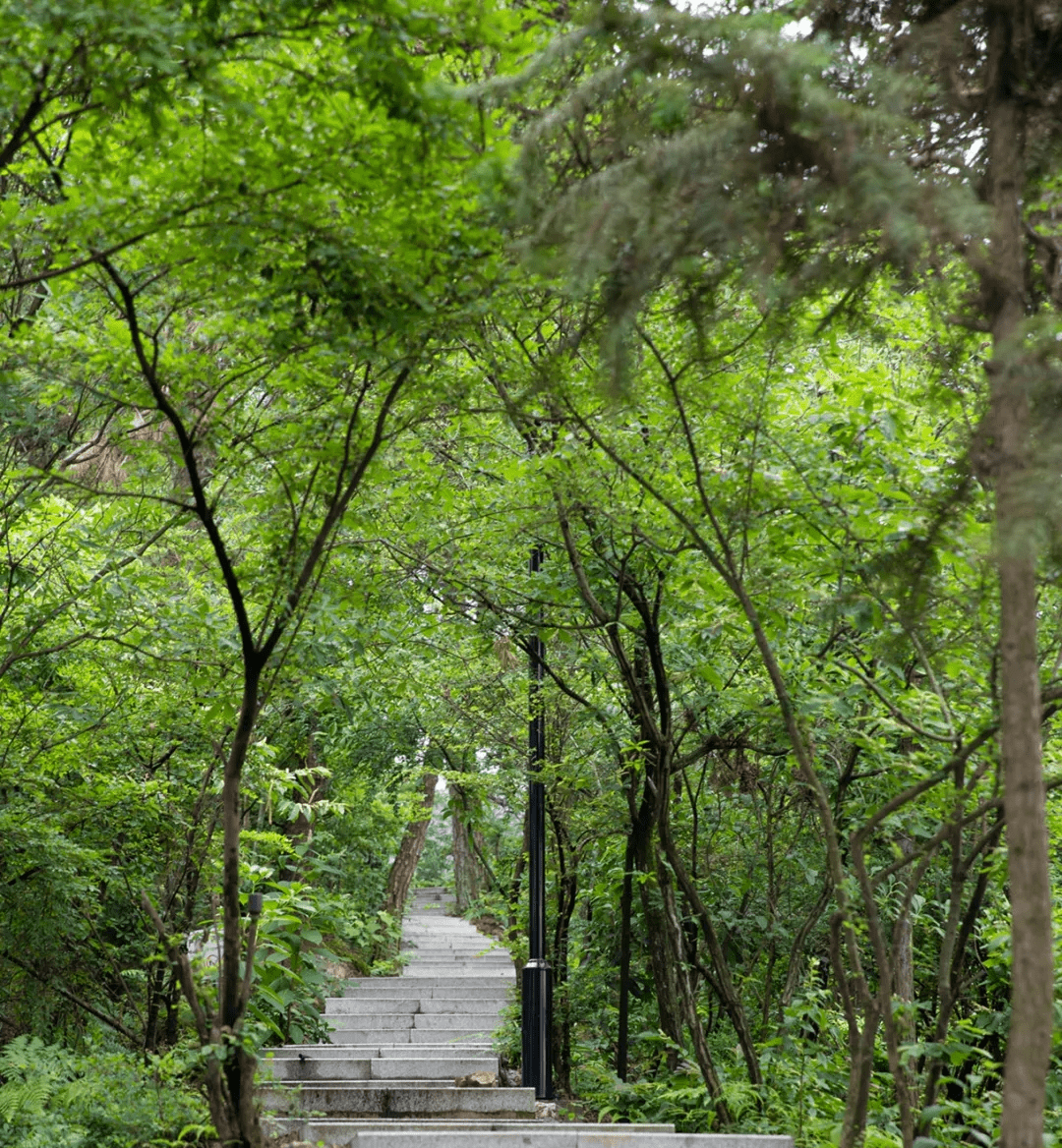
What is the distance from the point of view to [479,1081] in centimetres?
965

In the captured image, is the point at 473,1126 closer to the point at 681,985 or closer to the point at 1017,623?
the point at 681,985

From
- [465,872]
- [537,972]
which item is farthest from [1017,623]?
[465,872]

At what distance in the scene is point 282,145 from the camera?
13.7 ft

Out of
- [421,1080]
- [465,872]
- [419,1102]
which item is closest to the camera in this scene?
[419,1102]

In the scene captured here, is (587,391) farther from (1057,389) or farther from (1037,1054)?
(1037,1054)

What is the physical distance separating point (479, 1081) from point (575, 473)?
569 cm

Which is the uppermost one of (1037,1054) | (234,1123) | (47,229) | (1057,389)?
(47,229)

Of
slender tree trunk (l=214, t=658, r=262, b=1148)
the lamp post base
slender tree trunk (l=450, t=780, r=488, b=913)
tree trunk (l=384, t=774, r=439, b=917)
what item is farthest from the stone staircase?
slender tree trunk (l=450, t=780, r=488, b=913)

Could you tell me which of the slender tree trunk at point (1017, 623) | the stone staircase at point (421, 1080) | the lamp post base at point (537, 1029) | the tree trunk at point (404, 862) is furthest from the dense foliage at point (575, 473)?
the tree trunk at point (404, 862)

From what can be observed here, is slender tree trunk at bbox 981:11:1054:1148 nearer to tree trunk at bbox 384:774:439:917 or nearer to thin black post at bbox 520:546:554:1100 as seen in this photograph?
thin black post at bbox 520:546:554:1100

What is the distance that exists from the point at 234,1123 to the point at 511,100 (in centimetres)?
424

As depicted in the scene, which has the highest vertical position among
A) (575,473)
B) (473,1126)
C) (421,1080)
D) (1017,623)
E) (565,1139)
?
(575,473)

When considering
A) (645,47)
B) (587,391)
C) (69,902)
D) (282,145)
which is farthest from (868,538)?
(69,902)

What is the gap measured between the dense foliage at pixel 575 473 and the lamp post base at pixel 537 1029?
2.38 feet
